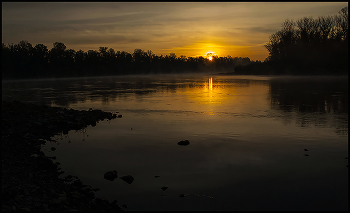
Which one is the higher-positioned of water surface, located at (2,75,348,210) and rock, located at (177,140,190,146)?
rock, located at (177,140,190,146)

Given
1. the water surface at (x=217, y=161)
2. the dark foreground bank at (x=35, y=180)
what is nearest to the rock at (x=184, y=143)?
the water surface at (x=217, y=161)

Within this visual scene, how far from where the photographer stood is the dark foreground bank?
24.3 feet

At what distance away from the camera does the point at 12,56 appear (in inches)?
5881

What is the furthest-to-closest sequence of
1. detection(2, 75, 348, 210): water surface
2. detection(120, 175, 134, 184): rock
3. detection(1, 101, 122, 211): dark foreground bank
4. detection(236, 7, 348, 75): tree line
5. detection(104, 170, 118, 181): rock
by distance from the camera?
detection(236, 7, 348, 75): tree line → detection(104, 170, 118, 181): rock → detection(120, 175, 134, 184): rock → detection(2, 75, 348, 210): water surface → detection(1, 101, 122, 211): dark foreground bank

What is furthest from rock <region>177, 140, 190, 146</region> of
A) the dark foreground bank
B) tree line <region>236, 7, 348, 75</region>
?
tree line <region>236, 7, 348, 75</region>

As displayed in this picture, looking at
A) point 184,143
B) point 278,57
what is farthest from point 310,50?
point 184,143

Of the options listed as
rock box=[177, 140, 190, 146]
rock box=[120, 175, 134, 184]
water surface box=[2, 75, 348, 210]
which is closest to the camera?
water surface box=[2, 75, 348, 210]

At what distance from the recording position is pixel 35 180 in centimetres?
896

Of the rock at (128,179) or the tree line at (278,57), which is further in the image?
the tree line at (278,57)

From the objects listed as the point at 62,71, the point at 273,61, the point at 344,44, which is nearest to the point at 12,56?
the point at 62,71

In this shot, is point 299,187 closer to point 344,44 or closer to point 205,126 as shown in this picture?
point 205,126

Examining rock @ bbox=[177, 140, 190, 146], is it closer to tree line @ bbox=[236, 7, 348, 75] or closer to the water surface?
the water surface

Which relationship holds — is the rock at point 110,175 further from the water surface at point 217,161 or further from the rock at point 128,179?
the rock at point 128,179

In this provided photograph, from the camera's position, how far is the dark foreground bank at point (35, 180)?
24.3 feet
